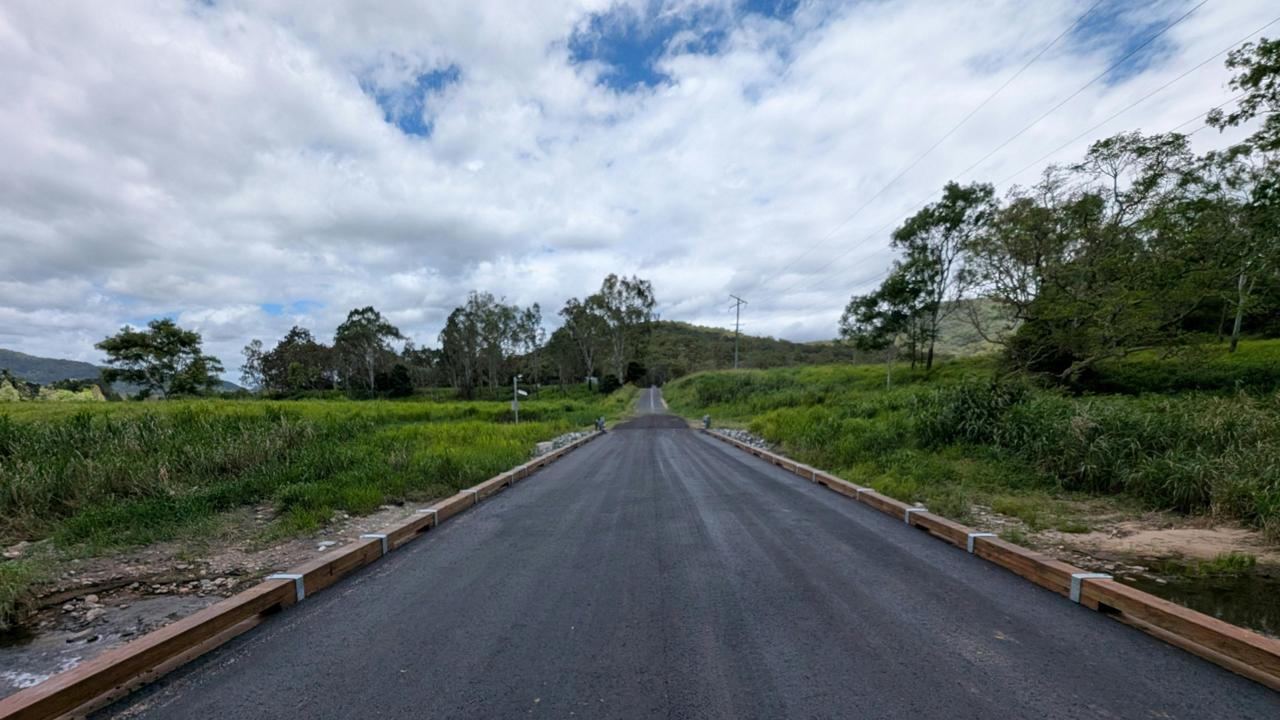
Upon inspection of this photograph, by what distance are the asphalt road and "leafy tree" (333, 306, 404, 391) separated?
5746 cm

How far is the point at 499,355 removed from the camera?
188 feet

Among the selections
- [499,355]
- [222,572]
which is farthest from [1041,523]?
[499,355]

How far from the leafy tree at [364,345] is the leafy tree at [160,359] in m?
13.8

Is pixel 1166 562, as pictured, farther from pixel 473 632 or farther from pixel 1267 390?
pixel 1267 390

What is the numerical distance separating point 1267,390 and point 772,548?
900 inches

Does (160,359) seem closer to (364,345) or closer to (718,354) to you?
(364,345)

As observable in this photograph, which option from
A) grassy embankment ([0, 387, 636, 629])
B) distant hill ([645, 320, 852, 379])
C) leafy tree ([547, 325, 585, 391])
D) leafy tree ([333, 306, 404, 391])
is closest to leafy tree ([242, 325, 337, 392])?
leafy tree ([333, 306, 404, 391])

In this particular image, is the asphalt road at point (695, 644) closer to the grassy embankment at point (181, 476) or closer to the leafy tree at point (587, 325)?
the grassy embankment at point (181, 476)

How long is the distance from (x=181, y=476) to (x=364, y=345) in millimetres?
56122

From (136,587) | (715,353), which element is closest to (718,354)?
(715,353)

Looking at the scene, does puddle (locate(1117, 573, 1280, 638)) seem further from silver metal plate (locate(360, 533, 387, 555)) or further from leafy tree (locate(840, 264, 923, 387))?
leafy tree (locate(840, 264, 923, 387))

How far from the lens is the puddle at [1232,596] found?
2.98 metres

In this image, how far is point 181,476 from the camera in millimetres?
6855

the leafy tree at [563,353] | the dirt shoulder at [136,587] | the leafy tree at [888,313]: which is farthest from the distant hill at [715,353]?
the dirt shoulder at [136,587]
